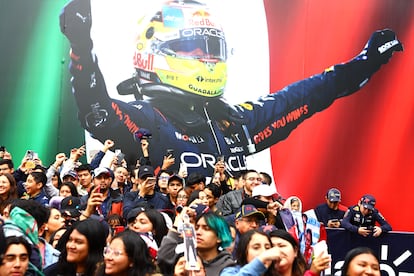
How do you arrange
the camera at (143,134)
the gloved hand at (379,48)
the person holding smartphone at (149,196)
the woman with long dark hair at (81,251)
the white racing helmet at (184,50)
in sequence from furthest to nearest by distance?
the white racing helmet at (184,50) < the gloved hand at (379,48) < the camera at (143,134) < the person holding smartphone at (149,196) < the woman with long dark hair at (81,251)

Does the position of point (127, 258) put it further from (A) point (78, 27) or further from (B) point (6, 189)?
(A) point (78, 27)

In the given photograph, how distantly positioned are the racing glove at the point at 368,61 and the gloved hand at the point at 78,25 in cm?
385

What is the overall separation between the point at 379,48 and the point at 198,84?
2899 mm

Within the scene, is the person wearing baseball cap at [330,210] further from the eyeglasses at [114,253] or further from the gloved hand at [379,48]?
the eyeglasses at [114,253]

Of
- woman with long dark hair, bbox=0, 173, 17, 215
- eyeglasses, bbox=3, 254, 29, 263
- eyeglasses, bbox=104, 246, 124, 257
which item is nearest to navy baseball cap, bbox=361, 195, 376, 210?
woman with long dark hair, bbox=0, 173, 17, 215

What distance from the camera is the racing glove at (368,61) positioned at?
12609 mm

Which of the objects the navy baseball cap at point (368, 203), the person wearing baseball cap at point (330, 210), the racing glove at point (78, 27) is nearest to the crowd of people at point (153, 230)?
the navy baseball cap at point (368, 203)

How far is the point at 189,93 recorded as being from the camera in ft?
42.2

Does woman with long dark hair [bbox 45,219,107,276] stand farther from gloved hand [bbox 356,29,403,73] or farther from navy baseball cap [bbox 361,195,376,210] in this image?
gloved hand [bbox 356,29,403,73]

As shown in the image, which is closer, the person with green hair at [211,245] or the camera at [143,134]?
the person with green hair at [211,245]

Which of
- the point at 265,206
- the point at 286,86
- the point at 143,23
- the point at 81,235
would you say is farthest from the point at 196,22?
the point at 81,235

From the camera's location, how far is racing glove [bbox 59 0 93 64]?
12664mm

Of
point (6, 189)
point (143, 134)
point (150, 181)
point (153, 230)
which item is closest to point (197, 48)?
point (143, 134)

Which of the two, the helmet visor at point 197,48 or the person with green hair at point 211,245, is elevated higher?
the helmet visor at point 197,48
